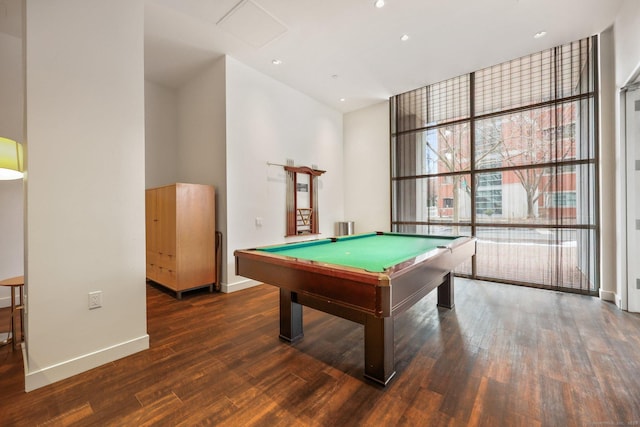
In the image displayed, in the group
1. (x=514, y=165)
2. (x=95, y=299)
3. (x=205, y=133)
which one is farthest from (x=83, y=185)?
(x=514, y=165)

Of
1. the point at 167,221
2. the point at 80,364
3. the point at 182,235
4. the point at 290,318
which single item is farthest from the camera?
the point at 167,221

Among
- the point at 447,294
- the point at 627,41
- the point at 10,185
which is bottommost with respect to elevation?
the point at 447,294

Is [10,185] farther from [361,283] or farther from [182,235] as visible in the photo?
[361,283]

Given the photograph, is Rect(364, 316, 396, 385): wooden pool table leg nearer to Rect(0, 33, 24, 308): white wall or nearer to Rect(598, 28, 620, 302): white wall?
Rect(598, 28, 620, 302): white wall

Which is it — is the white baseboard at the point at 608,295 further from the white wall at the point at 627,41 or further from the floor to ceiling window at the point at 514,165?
the white wall at the point at 627,41

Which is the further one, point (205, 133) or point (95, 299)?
point (205, 133)

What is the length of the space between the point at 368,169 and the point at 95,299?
4890 mm

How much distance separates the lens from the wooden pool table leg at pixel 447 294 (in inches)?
123

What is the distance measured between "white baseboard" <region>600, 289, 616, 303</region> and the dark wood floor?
0.64 meters

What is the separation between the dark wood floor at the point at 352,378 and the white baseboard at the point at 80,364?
62 millimetres

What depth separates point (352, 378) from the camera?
185 cm

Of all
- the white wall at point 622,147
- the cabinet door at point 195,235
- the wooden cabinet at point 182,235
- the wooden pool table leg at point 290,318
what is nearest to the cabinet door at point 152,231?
the wooden cabinet at point 182,235

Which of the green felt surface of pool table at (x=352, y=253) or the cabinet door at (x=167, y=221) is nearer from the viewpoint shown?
the green felt surface of pool table at (x=352, y=253)

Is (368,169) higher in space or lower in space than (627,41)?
lower
